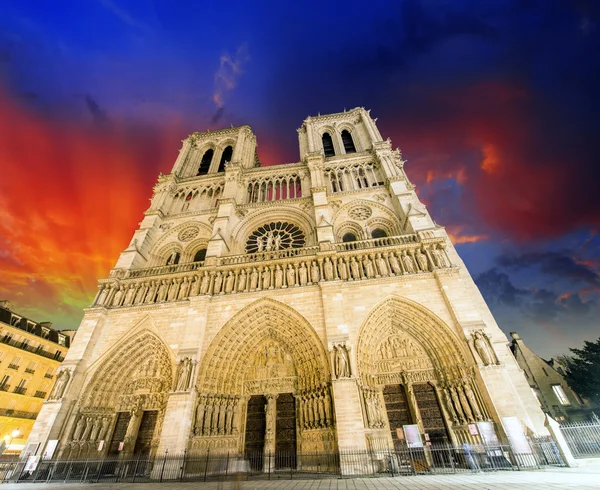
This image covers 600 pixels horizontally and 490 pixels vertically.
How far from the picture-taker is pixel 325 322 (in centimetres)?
934

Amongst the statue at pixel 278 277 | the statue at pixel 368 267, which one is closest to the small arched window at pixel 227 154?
the statue at pixel 278 277

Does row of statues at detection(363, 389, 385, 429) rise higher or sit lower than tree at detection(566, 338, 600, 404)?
A: lower

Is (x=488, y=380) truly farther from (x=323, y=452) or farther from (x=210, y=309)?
(x=210, y=309)

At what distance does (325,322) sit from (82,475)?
816 cm

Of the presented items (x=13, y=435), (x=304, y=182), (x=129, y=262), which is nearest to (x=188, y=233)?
(x=129, y=262)

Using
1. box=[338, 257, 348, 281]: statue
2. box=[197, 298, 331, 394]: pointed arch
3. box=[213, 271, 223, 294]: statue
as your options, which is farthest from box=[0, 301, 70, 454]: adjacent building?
box=[338, 257, 348, 281]: statue

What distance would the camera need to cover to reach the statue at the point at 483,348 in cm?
801

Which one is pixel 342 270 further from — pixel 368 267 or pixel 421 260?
pixel 421 260

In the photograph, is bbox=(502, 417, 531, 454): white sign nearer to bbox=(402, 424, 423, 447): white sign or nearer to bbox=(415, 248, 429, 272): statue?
bbox=(402, 424, 423, 447): white sign

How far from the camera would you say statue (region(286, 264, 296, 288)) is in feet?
35.4

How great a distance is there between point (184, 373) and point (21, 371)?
15.3 meters

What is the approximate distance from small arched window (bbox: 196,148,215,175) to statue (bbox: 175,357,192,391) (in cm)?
1436

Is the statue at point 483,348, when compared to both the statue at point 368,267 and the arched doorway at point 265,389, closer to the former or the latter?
the statue at point 368,267

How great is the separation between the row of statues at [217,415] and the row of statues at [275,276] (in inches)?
146
